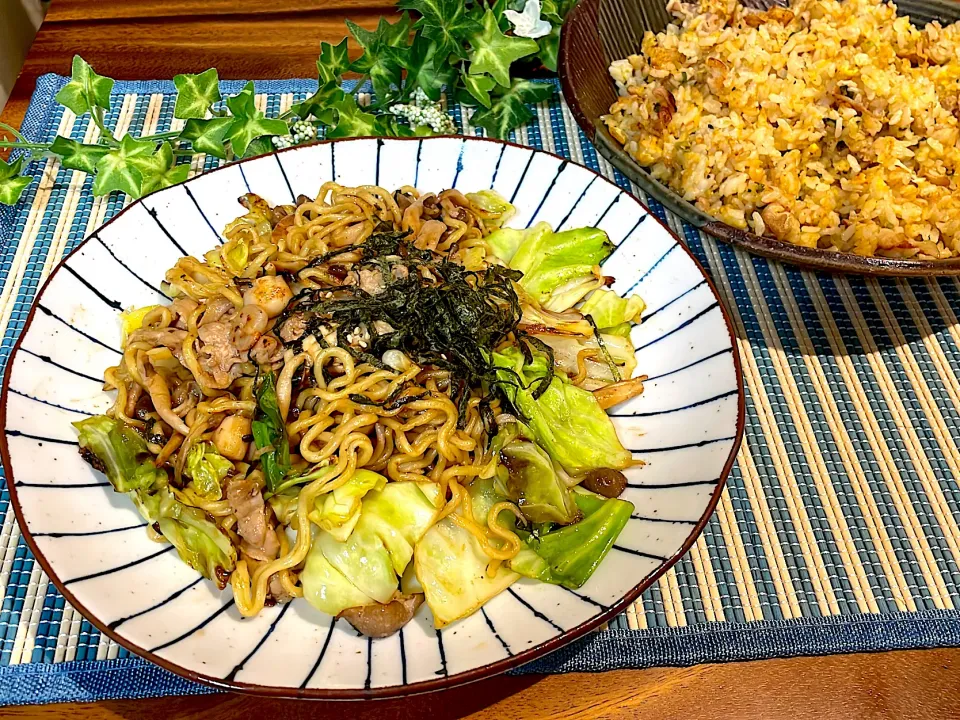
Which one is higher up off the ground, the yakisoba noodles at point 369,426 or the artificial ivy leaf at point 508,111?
the artificial ivy leaf at point 508,111

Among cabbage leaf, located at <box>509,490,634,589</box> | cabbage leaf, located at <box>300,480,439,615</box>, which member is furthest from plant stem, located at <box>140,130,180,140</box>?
cabbage leaf, located at <box>509,490,634,589</box>

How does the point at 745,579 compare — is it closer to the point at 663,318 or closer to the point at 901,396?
the point at 663,318

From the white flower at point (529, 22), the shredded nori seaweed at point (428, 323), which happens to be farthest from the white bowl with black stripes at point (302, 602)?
the white flower at point (529, 22)

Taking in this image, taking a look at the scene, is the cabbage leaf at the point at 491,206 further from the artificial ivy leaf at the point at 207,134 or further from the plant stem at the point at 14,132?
the plant stem at the point at 14,132

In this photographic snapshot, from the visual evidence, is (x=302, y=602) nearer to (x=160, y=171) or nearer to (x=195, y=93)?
(x=160, y=171)

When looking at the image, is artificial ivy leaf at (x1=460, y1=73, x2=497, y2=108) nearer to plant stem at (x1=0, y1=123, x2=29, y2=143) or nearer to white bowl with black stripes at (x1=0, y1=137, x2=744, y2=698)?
white bowl with black stripes at (x1=0, y1=137, x2=744, y2=698)
